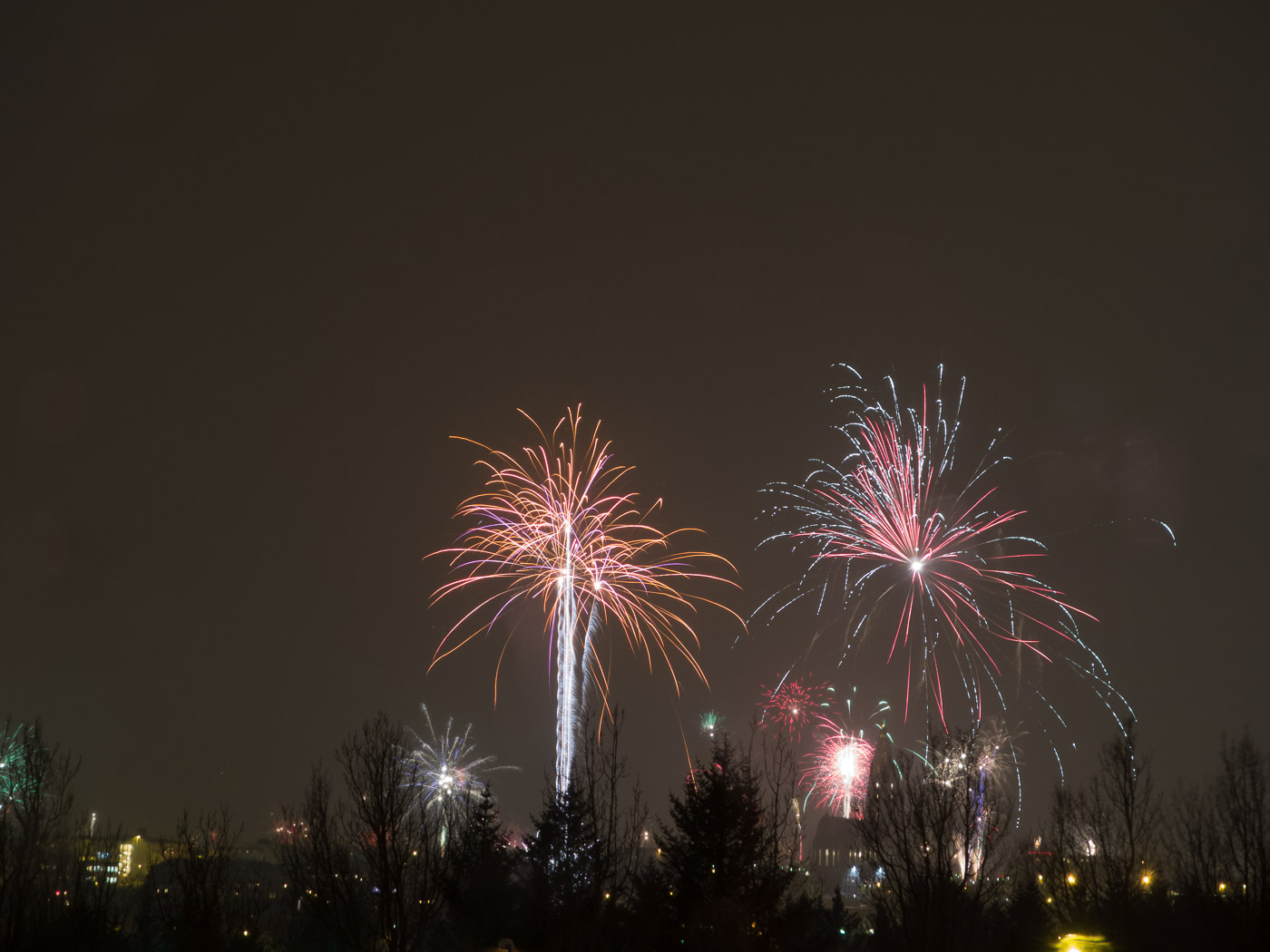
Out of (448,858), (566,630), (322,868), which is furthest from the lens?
(566,630)

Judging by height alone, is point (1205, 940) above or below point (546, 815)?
below

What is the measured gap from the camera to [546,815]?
36438mm

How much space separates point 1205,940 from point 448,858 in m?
22.6

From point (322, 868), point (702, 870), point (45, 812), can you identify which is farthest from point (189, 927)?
point (702, 870)

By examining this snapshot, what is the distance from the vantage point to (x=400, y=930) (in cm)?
2323

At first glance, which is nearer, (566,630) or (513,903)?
(513,903)

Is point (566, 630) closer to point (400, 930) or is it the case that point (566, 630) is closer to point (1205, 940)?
point (400, 930)

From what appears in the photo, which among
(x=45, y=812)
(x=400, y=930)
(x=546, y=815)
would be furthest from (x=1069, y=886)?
(x=45, y=812)

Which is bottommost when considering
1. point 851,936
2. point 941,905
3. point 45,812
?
point 851,936

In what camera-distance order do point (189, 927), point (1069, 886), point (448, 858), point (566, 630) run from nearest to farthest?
point (448, 858) < point (189, 927) < point (566, 630) < point (1069, 886)

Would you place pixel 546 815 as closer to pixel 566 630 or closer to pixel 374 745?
pixel 566 630

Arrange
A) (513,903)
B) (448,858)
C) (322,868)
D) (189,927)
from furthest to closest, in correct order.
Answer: (513,903)
(189,927)
(448,858)
(322,868)

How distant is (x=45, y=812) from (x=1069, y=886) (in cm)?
3780

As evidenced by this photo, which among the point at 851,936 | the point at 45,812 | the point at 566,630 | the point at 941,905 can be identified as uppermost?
the point at 566,630
